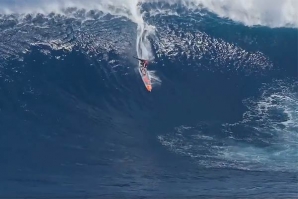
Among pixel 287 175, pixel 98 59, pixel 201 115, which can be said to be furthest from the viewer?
pixel 98 59

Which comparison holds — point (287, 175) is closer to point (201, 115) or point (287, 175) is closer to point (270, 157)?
point (270, 157)

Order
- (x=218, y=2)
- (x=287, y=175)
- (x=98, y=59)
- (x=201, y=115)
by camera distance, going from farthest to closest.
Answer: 1. (x=218, y=2)
2. (x=98, y=59)
3. (x=201, y=115)
4. (x=287, y=175)

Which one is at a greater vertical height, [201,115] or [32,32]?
[32,32]

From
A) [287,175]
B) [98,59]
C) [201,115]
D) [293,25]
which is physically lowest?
[287,175]

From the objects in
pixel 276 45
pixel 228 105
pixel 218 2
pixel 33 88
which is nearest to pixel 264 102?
pixel 228 105
